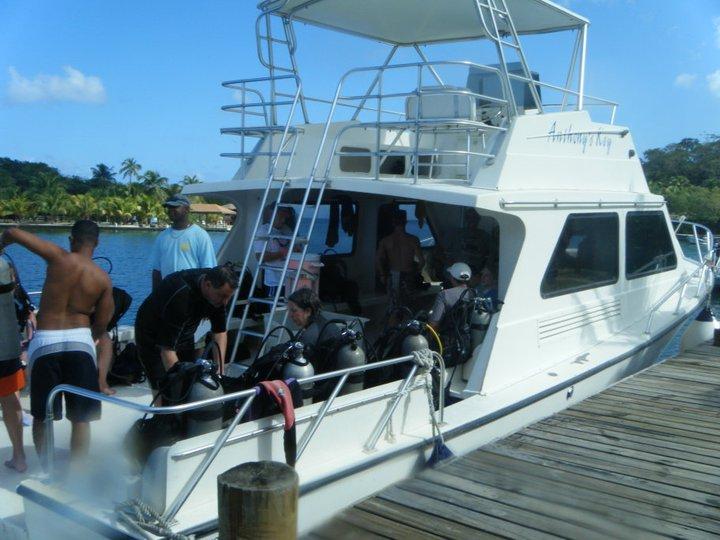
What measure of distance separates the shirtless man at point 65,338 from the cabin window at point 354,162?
310cm

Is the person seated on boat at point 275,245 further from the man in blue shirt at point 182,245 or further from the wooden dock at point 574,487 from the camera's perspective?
the wooden dock at point 574,487

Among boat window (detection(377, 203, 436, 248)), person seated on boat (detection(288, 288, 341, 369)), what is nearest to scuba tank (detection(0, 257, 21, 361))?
person seated on boat (detection(288, 288, 341, 369))

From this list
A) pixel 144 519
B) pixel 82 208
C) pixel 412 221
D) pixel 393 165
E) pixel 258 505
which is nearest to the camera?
pixel 258 505

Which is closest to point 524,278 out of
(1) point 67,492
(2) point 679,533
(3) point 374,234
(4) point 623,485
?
(4) point 623,485

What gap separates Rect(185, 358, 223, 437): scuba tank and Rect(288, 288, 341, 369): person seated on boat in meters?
0.98

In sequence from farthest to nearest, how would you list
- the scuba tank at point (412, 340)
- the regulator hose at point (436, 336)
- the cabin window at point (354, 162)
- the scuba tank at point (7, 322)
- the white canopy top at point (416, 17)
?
the white canopy top at point (416, 17) < the cabin window at point (354, 162) < the regulator hose at point (436, 336) < the scuba tank at point (412, 340) < the scuba tank at point (7, 322)

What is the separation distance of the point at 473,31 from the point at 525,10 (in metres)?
0.72

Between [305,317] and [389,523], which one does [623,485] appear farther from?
[305,317]

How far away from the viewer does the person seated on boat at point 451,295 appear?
5312 mm

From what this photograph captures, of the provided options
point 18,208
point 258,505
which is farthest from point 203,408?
point 18,208

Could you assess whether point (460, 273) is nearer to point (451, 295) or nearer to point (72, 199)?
point (451, 295)

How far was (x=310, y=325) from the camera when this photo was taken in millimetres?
4695

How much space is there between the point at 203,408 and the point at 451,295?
2.43m

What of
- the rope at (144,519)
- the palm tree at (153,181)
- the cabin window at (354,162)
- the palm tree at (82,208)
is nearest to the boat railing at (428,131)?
the cabin window at (354,162)
